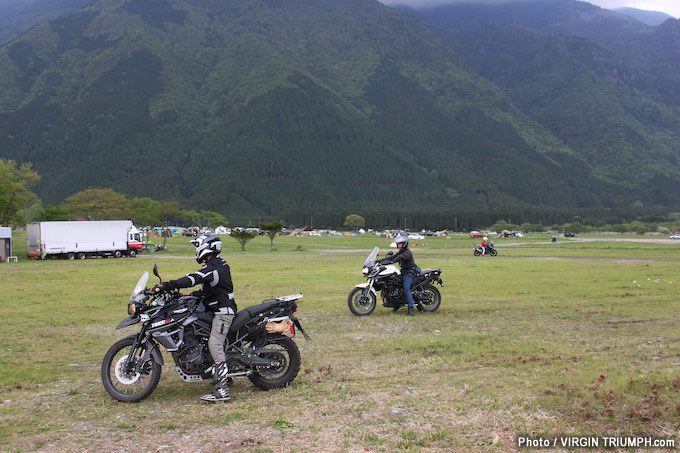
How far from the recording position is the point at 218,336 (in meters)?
7.92

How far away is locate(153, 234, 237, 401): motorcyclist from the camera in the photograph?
7.71 metres

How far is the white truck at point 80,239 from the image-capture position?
44.2 m

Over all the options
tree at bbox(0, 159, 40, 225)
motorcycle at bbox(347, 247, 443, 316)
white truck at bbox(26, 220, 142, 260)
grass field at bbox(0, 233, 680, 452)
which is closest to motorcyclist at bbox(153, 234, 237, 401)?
grass field at bbox(0, 233, 680, 452)

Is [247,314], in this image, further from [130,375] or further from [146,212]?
[146,212]

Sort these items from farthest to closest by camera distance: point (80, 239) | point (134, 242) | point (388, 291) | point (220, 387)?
point (134, 242) → point (80, 239) → point (388, 291) → point (220, 387)

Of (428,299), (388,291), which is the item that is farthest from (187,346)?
(428,299)

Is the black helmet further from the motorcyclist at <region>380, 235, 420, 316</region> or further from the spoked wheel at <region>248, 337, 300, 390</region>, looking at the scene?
the motorcyclist at <region>380, 235, 420, 316</region>

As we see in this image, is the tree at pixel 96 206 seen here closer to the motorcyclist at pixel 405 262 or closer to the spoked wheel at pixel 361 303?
the spoked wheel at pixel 361 303

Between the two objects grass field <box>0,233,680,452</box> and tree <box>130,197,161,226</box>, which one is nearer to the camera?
grass field <box>0,233,680,452</box>

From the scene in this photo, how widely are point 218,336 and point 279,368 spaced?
3.61 ft

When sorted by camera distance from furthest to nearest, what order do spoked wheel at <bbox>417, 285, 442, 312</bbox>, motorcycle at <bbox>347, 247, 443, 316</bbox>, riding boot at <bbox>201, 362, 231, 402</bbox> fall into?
spoked wheel at <bbox>417, 285, 442, 312</bbox>, motorcycle at <bbox>347, 247, 443, 316</bbox>, riding boot at <bbox>201, 362, 231, 402</bbox>

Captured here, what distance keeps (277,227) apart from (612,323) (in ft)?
183

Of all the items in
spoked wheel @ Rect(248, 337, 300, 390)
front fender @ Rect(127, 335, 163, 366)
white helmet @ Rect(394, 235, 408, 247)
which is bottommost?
spoked wheel @ Rect(248, 337, 300, 390)

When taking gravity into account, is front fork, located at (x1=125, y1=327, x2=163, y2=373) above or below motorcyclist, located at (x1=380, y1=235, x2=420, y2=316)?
below
